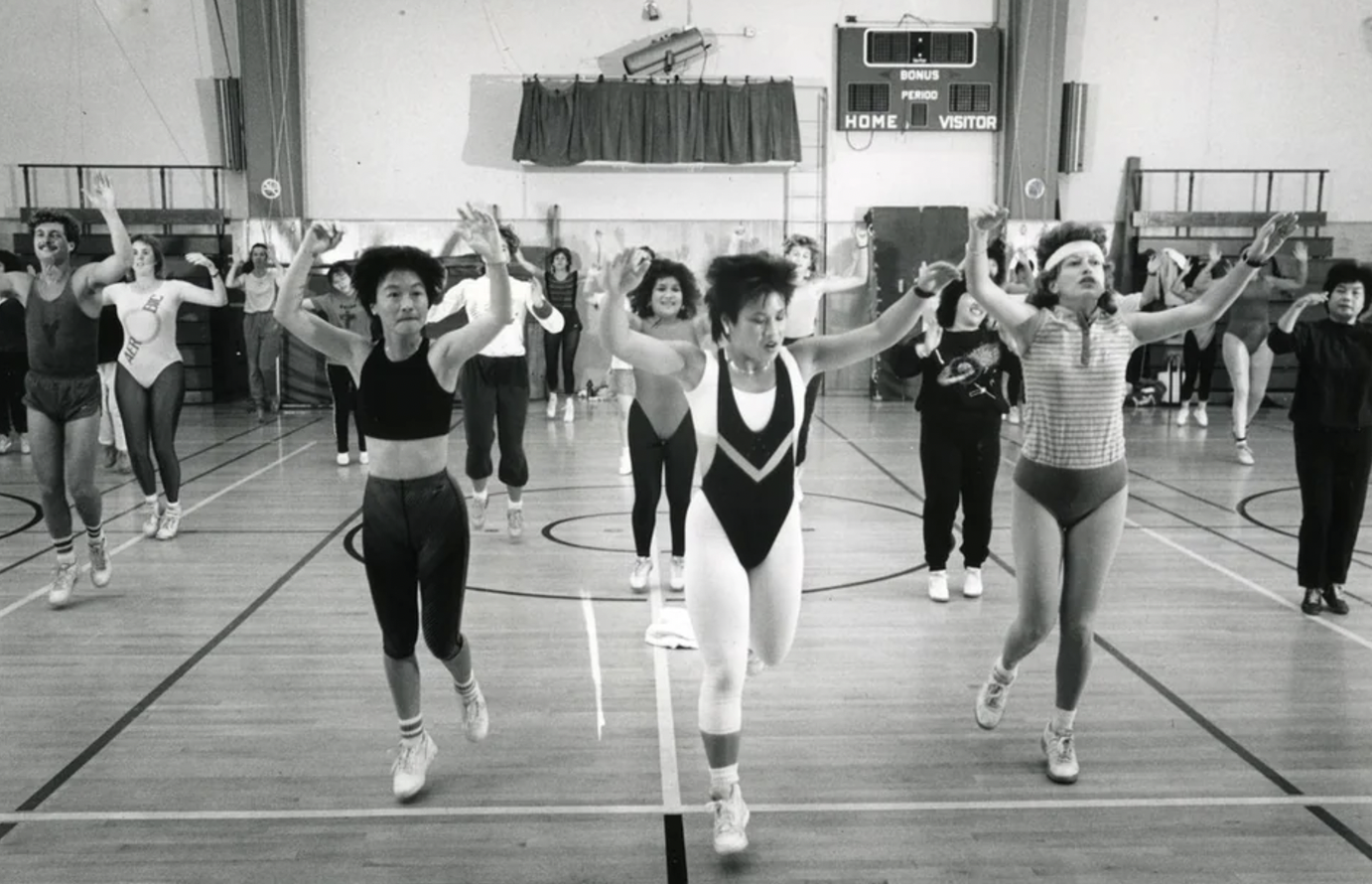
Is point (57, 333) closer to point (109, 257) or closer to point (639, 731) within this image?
point (109, 257)

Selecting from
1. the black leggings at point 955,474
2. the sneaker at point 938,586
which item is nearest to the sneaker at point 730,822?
the black leggings at point 955,474

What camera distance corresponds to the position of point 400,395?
382cm

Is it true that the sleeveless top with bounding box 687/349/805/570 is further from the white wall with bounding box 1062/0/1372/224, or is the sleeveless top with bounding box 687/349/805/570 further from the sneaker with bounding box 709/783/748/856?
the white wall with bounding box 1062/0/1372/224

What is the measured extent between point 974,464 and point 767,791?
265cm

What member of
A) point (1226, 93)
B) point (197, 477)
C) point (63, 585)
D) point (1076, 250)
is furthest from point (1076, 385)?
point (1226, 93)

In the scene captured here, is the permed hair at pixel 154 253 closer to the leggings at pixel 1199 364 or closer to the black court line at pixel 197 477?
the black court line at pixel 197 477

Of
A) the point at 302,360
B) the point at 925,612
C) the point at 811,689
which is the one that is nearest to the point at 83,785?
the point at 811,689

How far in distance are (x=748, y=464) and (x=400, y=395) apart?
1143 millimetres

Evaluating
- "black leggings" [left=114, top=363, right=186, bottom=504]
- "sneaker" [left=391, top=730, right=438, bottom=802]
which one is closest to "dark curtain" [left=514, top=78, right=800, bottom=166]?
"black leggings" [left=114, top=363, right=186, bottom=504]

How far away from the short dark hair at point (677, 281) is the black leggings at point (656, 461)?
539 mm

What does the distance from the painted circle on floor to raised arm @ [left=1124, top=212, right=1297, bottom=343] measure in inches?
116

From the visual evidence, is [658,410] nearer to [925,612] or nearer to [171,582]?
[925,612]

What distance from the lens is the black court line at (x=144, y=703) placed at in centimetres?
389

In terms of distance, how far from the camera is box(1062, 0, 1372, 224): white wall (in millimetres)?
16984
